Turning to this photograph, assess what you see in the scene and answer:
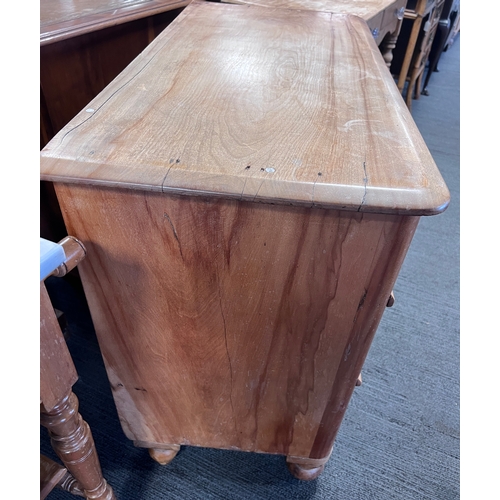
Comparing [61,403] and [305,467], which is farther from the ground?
[61,403]

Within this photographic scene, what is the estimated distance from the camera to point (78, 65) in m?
0.91

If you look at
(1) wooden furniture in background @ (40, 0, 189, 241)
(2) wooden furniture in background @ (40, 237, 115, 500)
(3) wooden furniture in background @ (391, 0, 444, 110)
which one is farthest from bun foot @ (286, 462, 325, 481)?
(3) wooden furniture in background @ (391, 0, 444, 110)

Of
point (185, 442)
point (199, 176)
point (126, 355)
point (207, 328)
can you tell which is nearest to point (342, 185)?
point (199, 176)

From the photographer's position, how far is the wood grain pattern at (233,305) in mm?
439

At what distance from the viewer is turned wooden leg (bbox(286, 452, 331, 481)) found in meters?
0.76

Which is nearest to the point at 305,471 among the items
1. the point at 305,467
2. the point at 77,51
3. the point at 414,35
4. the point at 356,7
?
the point at 305,467

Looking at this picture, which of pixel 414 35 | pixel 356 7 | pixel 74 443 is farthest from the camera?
pixel 414 35

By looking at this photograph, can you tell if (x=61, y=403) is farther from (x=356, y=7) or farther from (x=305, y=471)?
(x=356, y=7)

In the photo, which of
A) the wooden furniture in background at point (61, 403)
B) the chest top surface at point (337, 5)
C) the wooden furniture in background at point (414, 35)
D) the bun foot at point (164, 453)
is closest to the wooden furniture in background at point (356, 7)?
the chest top surface at point (337, 5)

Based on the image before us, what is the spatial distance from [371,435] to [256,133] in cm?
74

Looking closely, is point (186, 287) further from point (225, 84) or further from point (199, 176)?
point (225, 84)

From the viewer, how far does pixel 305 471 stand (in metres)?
0.79
